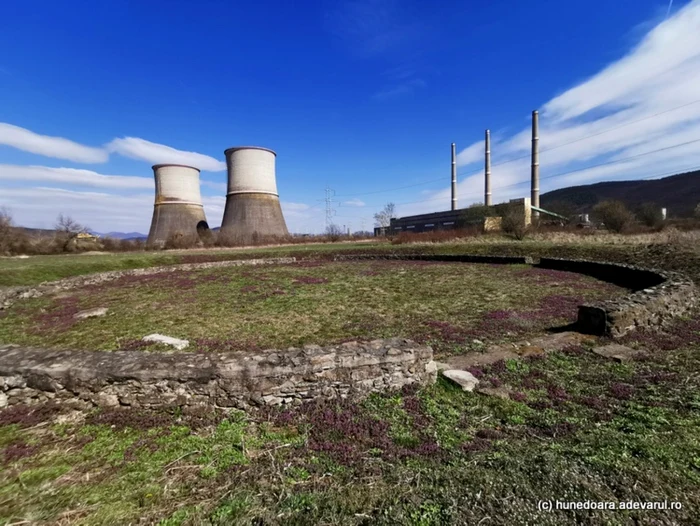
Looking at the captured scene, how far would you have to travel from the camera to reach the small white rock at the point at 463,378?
3.95 meters

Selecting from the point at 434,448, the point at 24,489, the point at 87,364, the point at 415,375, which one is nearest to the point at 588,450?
the point at 434,448

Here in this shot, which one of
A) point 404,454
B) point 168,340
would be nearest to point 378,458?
point 404,454

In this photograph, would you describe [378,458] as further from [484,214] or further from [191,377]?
[484,214]

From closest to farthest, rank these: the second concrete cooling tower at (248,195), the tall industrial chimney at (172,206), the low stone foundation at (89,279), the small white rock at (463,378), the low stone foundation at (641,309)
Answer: the small white rock at (463,378)
the low stone foundation at (641,309)
the low stone foundation at (89,279)
the second concrete cooling tower at (248,195)
the tall industrial chimney at (172,206)

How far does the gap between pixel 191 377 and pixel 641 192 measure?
164761 mm

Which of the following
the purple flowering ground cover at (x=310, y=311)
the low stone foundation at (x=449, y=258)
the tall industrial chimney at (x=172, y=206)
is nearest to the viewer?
the purple flowering ground cover at (x=310, y=311)

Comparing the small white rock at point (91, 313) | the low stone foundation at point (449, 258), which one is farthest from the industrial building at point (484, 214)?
the small white rock at point (91, 313)

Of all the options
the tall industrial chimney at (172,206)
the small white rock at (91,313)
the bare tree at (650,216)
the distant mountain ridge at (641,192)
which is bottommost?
the small white rock at (91,313)

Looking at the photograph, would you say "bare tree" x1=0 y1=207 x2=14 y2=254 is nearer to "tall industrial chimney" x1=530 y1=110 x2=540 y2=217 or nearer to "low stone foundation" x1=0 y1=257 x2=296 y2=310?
"low stone foundation" x1=0 y1=257 x2=296 y2=310

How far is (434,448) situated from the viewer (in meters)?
2.87

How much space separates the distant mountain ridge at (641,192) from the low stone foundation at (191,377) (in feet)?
370

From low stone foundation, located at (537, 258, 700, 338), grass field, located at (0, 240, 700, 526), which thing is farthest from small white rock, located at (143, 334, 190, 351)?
low stone foundation, located at (537, 258, 700, 338)

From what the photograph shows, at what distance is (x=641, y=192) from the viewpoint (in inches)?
4756

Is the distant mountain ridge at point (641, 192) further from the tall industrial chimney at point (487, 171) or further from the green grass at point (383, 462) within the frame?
the green grass at point (383, 462)
